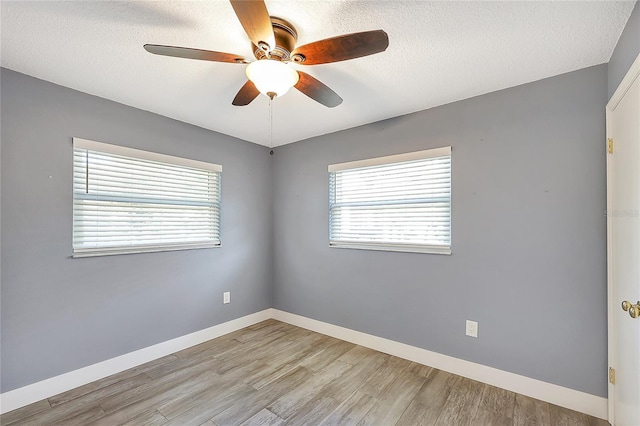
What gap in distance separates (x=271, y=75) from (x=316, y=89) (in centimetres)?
38

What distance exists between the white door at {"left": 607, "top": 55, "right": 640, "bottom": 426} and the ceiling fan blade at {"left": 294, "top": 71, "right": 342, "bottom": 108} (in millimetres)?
1509

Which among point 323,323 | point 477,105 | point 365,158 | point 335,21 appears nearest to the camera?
point 335,21

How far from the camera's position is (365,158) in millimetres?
3023

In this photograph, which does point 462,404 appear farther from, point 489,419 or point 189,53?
point 189,53

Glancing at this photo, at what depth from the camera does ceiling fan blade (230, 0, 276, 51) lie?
3.68ft

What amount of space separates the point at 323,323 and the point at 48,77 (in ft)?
10.8

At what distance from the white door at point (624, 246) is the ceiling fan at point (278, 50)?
1312mm

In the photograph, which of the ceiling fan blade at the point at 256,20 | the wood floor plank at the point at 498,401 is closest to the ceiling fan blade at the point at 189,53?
the ceiling fan blade at the point at 256,20

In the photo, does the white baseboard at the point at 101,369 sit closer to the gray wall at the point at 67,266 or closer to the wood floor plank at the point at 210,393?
the gray wall at the point at 67,266

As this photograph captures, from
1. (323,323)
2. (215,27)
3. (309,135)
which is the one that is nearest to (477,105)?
(309,135)

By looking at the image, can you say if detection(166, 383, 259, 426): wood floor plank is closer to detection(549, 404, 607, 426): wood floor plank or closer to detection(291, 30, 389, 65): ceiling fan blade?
detection(549, 404, 607, 426): wood floor plank

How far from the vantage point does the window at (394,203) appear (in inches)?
100

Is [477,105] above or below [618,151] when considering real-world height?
above

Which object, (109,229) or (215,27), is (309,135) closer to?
(215,27)
